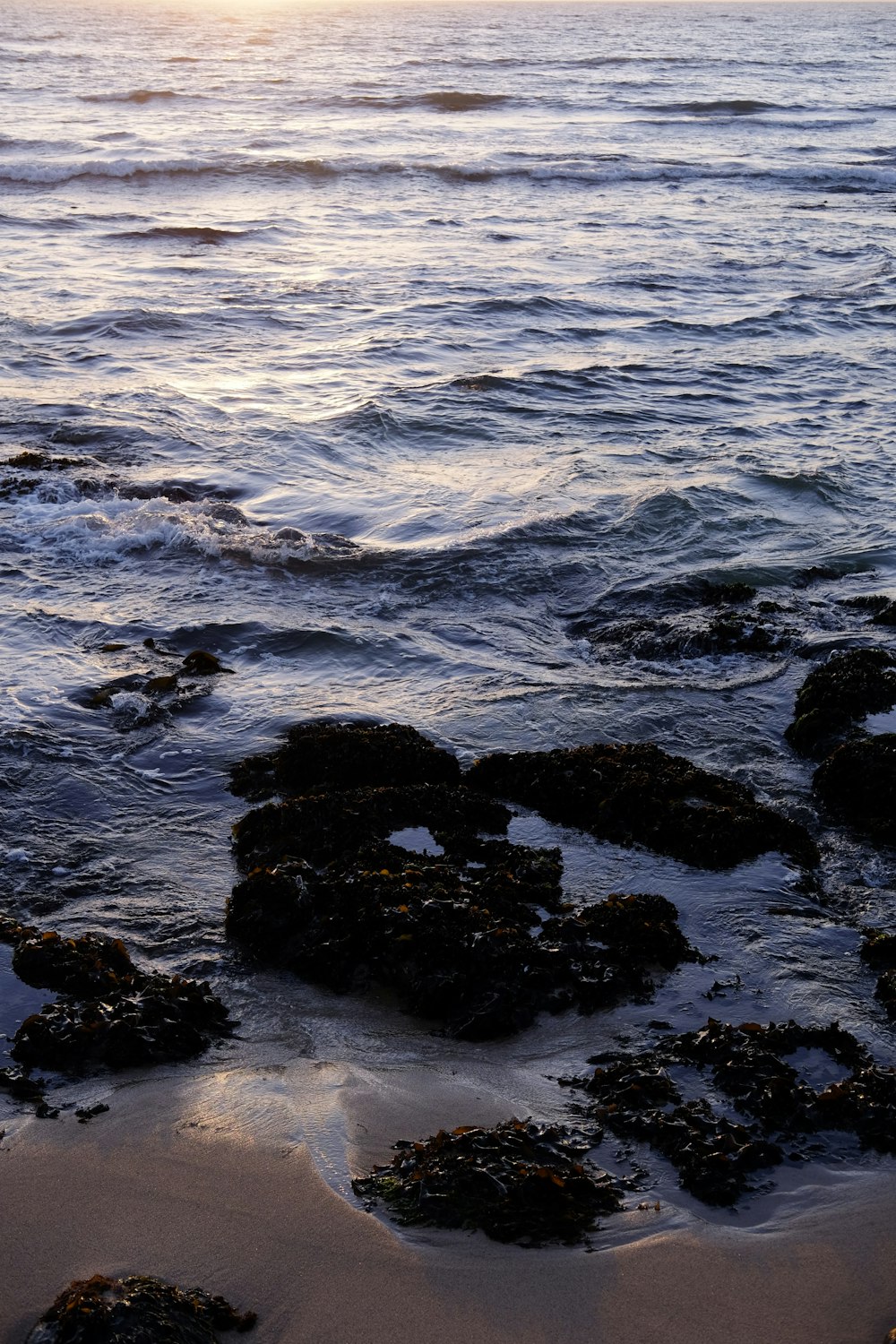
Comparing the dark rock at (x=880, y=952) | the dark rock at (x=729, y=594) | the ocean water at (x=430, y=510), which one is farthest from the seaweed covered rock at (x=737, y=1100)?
the dark rock at (x=729, y=594)

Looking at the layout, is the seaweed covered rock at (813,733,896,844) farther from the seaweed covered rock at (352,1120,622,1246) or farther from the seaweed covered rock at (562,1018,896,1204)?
the seaweed covered rock at (352,1120,622,1246)

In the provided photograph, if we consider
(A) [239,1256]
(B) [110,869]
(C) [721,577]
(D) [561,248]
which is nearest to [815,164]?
(D) [561,248]

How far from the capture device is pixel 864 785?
5.18 metres

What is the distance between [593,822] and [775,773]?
44.1 inches

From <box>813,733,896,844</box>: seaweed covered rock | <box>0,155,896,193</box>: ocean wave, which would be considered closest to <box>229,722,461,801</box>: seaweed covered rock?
<box>813,733,896,844</box>: seaweed covered rock

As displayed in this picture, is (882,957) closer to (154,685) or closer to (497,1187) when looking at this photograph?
(497,1187)

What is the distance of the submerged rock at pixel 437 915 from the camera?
397 cm

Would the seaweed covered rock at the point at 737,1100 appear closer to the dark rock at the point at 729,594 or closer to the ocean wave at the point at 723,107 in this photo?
the dark rock at the point at 729,594

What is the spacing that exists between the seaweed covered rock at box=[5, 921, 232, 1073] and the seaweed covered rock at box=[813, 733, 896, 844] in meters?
2.90

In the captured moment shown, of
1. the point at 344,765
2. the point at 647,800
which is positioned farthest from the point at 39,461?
the point at 647,800

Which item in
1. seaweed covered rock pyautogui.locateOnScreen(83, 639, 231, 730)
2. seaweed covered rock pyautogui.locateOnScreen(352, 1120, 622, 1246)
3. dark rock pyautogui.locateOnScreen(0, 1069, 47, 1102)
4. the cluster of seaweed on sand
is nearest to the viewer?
seaweed covered rock pyautogui.locateOnScreen(352, 1120, 622, 1246)

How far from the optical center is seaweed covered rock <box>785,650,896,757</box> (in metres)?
5.83

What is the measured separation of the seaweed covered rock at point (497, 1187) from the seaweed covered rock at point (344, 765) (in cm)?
230

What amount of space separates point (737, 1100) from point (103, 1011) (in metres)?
2.04
